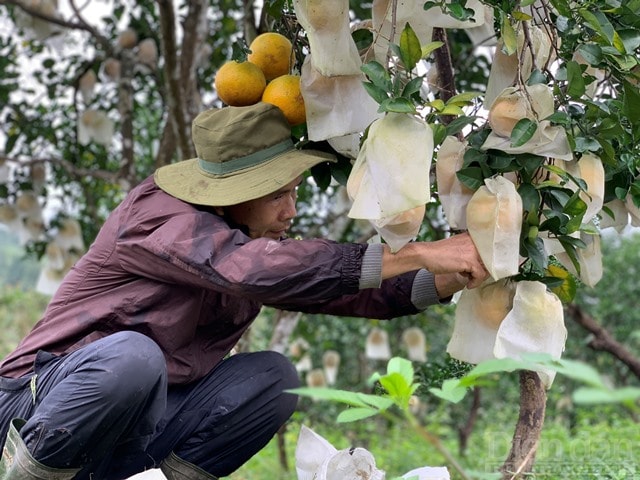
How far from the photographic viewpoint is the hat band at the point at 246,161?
77.8 inches

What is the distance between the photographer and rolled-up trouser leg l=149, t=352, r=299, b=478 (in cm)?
213

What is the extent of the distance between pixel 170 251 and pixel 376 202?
405mm

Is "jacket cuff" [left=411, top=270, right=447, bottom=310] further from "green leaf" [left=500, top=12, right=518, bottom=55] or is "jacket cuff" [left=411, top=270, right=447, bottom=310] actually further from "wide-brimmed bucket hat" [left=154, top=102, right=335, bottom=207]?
"green leaf" [left=500, top=12, right=518, bottom=55]

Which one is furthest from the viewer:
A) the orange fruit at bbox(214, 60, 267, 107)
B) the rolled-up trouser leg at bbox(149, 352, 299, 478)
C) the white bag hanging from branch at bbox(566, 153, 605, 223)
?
the rolled-up trouser leg at bbox(149, 352, 299, 478)

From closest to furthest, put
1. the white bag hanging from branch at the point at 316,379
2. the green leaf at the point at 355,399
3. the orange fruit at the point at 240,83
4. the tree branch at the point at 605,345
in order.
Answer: the green leaf at the point at 355,399, the orange fruit at the point at 240,83, the tree branch at the point at 605,345, the white bag hanging from branch at the point at 316,379

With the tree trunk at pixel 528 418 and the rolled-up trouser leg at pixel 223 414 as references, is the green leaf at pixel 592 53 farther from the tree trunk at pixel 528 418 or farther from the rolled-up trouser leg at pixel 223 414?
the rolled-up trouser leg at pixel 223 414

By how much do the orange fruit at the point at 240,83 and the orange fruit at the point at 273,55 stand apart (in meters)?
0.03

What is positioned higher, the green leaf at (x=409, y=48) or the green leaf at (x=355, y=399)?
the green leaf at (x=409, y=48)

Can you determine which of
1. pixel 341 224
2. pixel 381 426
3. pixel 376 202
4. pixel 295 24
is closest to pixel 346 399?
pixel 376 202

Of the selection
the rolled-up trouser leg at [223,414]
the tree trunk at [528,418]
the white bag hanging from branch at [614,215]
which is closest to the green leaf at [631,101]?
the white bag hanging from branch at [614,215]

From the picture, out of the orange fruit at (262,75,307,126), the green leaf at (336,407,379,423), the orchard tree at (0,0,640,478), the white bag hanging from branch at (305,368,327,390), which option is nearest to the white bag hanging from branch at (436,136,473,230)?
the orchard tree at (0,0,640,478)

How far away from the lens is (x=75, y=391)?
180 centimetres

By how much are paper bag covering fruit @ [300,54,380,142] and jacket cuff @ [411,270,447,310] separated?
0.34m

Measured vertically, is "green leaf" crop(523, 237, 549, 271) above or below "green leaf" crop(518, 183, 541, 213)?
below
